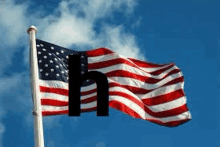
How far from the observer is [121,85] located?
66.2 ft

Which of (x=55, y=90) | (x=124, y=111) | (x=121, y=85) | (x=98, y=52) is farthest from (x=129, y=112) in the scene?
(x=98, y=52)

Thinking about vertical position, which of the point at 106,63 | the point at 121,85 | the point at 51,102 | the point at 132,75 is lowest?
the point at 51,102

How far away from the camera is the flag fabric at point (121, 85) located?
18.3 m

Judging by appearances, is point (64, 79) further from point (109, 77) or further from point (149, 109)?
point (149, 109)

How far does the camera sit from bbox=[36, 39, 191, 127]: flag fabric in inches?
720

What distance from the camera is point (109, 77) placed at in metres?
20.4

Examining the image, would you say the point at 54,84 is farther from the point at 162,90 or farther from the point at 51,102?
the point at 162,90

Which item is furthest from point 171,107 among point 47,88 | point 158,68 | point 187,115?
point 47,88

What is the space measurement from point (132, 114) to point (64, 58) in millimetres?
3324

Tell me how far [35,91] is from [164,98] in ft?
19.1

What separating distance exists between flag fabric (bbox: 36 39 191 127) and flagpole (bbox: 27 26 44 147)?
36.4 inches

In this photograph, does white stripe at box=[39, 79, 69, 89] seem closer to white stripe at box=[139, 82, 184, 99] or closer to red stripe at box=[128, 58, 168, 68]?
white stripe at box=[139, 82, 184, 99]

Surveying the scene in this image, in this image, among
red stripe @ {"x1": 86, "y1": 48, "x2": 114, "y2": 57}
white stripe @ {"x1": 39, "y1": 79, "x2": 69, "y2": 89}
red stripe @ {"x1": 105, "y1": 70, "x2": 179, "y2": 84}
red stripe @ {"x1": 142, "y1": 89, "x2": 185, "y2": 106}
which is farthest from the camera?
red stripe @ {"x1": 86, "y1": 48, "x2": 114, "y2": 57}

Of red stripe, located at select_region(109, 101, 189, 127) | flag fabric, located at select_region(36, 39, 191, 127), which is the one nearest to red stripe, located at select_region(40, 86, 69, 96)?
flag fabric, located at select_region(36, 39, 191, 127)
